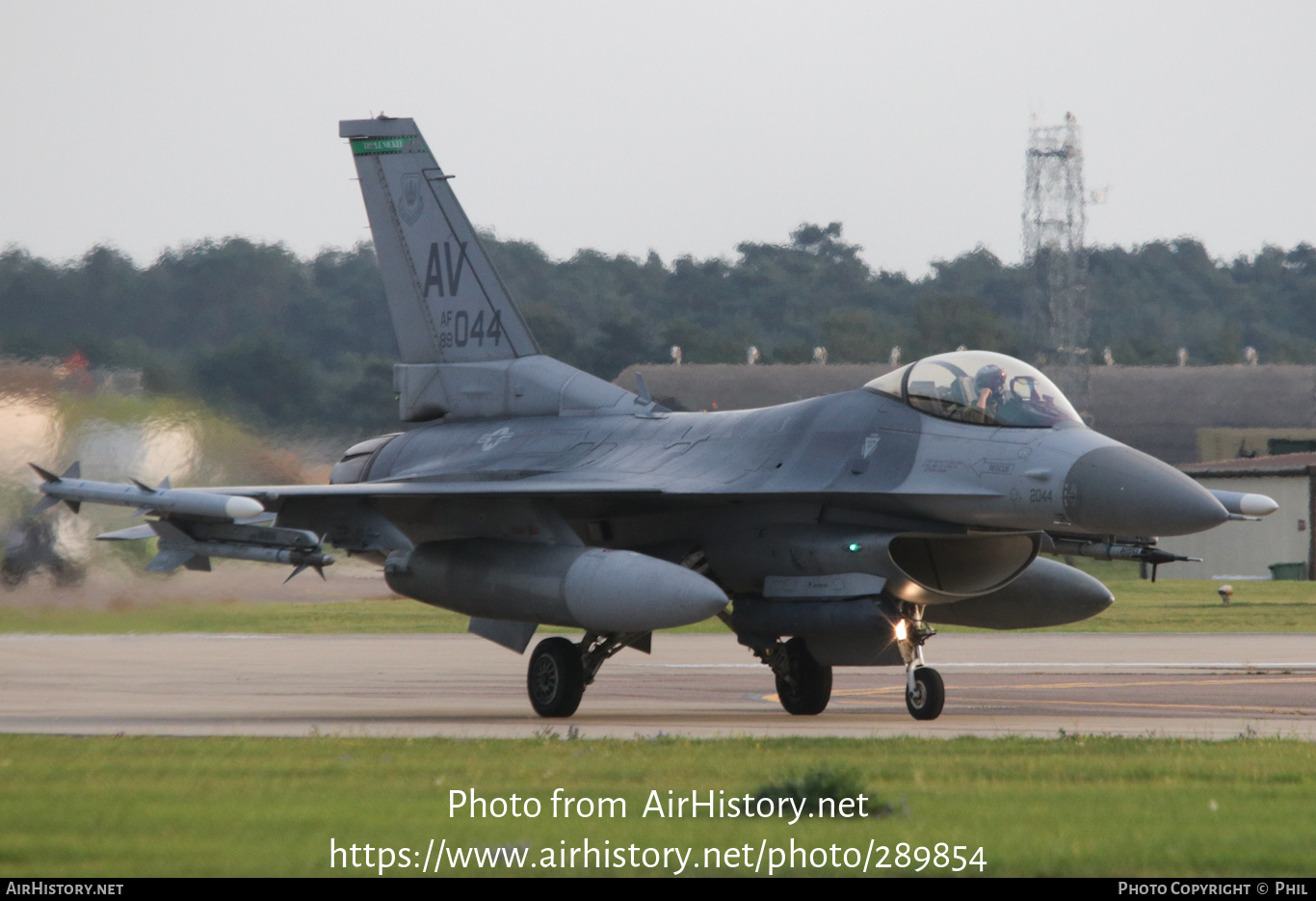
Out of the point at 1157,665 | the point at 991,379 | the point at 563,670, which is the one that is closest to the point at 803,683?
the point at 563,670

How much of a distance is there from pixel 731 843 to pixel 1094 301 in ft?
283

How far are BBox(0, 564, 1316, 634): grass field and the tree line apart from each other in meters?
3.12

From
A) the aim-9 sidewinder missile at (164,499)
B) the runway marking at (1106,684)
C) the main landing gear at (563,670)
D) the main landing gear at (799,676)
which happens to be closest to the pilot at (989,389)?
the main landing gear at (799,676)

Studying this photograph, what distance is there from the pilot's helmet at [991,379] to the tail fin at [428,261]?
5.95m

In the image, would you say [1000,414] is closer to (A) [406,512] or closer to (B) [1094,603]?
(B) [1094,603]

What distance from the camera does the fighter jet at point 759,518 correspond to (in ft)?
42.2

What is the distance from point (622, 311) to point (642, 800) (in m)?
55.3

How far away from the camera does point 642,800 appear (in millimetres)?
8211

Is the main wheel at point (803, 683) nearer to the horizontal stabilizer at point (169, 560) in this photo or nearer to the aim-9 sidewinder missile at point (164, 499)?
the aim-9 sidewinder missile at point (164, 499)

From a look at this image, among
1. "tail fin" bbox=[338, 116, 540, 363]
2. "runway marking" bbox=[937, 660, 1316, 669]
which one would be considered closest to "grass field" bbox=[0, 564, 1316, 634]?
"tail fin" bbox=[338, 116, 540, 363]

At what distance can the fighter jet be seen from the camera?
12852 mm

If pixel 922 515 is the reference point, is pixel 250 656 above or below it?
below

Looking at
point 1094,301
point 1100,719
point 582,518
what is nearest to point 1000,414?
point 1100,719

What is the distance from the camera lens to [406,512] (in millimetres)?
15719
